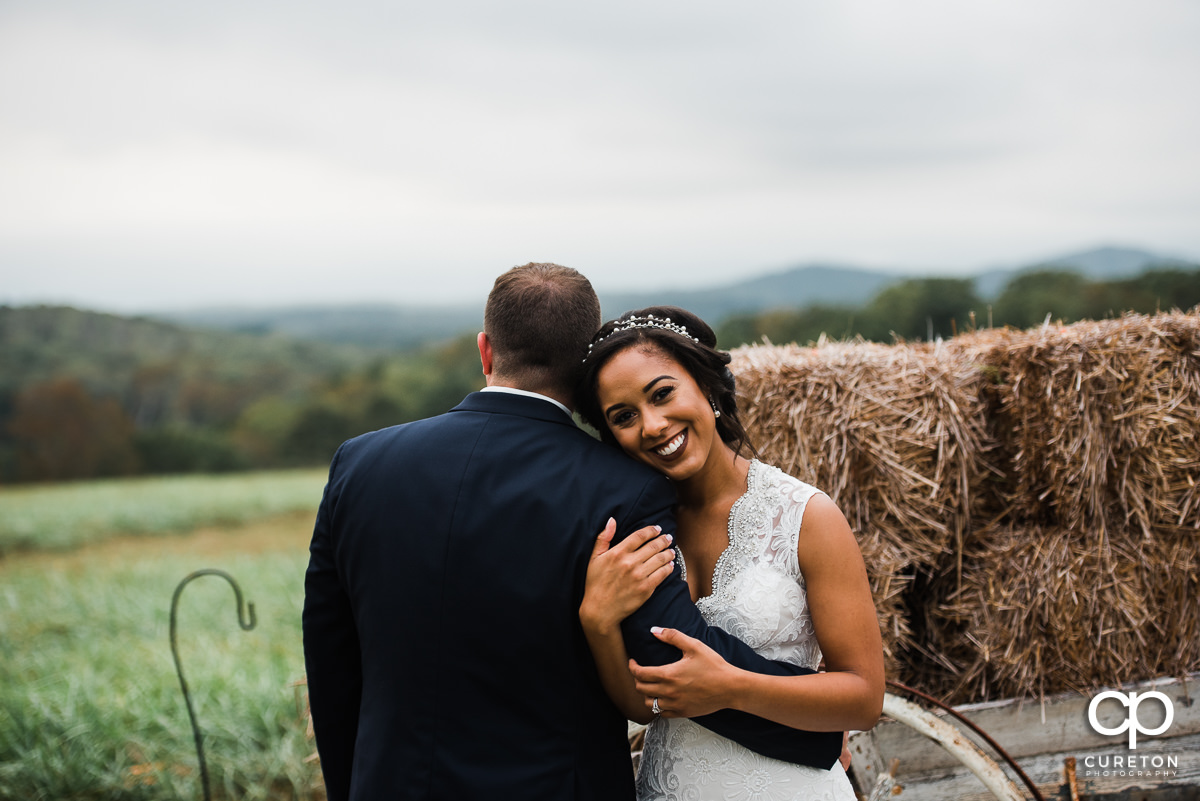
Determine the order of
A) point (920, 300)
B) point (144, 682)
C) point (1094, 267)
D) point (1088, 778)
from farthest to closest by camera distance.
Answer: point (920, 300) < point (1094, 267) < point (144, 682) < point (1088, 778)

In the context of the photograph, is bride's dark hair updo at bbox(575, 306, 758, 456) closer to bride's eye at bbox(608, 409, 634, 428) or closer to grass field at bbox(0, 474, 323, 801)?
bride's eye at bbox(608, 409, 634, 428)

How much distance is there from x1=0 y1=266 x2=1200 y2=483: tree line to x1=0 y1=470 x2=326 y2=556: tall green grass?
3.26m

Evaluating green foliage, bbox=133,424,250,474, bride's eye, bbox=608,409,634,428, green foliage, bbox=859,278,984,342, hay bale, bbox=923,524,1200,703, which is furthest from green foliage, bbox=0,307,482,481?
bride's eye, bbox=608,409,634,428

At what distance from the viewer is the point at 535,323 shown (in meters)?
2.11

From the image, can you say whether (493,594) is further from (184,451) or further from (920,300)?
(184,451)

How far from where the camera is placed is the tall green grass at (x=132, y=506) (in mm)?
16703

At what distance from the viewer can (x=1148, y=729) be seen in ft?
12.1

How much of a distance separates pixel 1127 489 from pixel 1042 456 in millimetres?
419

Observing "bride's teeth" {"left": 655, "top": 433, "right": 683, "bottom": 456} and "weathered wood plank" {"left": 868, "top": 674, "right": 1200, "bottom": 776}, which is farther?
"weathered wood plank" {"left": 868, "top": 674, "right": 1200, "bottom": 776}

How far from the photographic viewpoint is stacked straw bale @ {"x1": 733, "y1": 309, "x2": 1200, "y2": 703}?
3.71m

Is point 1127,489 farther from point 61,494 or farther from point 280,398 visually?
point 280,398

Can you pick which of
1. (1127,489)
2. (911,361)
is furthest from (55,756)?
(1127,489)

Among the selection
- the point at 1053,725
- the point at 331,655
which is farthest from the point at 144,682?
the point at 1053,725

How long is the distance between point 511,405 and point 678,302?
9.30 ft
